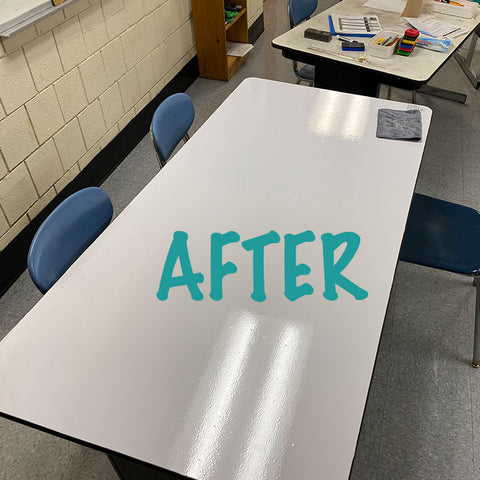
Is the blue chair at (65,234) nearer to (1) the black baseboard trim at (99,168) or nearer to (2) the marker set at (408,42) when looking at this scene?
(1) the black baseboard trim at (99,168)

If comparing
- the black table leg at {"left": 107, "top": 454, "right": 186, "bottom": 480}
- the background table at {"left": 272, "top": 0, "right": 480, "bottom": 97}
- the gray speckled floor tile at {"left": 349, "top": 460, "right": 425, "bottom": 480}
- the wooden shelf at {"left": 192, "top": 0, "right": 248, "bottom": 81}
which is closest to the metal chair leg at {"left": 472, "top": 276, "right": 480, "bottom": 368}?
the gray speckled floor tile at {"left": 349, "top": 460, "right": 425, "bottom": 480}

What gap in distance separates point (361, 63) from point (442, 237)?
3.33 ft

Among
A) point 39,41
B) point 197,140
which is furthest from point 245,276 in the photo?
point 39,41

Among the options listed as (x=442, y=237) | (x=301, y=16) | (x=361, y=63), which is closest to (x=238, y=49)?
(x=301, y=16)

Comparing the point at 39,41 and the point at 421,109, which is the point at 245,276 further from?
the point at 39,41

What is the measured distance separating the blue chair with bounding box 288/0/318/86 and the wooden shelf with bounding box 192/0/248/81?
68 centimetres

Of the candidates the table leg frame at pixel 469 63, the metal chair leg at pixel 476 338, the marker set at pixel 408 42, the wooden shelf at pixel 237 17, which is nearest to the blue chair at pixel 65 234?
the metal chair leg at pixel 476 338

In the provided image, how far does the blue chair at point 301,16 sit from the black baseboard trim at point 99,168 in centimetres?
102

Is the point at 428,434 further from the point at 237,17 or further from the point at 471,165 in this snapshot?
the point at 237,17

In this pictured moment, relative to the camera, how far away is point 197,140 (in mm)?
1702

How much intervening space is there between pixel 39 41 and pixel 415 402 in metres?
2.22

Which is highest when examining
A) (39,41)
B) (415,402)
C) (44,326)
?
(39,41)

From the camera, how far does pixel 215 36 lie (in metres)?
3.49

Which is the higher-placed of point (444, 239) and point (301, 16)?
point (301, 16)
